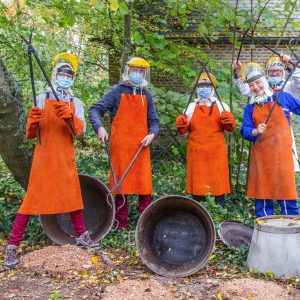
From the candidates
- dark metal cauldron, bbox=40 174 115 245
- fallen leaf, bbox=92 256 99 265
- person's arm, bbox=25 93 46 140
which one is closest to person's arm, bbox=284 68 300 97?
dark metal cauldron, bbox=40 174 115 245

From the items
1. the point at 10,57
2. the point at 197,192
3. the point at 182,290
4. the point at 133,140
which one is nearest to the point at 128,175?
the point at 133,140

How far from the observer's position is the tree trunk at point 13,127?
5410 millimetres

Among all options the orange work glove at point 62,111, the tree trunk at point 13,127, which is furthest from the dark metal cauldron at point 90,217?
the orange work glove at point 62,111

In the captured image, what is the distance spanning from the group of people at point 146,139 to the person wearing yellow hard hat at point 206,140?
0.04 ft

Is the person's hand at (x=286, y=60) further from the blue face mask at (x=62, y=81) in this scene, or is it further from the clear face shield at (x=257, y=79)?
the blue face mask at (x=62, y=81)

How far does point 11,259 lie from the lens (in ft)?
14.7

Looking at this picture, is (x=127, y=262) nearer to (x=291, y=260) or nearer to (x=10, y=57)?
(x=291, y=260)

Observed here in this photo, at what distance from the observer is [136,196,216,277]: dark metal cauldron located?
4.34 metres

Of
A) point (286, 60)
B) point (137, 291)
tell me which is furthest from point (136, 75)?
point (137, 291)

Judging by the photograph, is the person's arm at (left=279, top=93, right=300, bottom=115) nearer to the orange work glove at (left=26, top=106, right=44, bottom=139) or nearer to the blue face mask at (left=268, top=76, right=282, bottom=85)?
the blue face mask at (left=268, top=76, right=282, bottom=85)

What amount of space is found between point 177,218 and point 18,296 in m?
1.67

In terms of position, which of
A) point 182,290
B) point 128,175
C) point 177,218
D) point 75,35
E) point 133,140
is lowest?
point 182,290

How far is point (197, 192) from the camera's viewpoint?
5578mm

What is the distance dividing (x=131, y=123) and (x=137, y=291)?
207 cm
